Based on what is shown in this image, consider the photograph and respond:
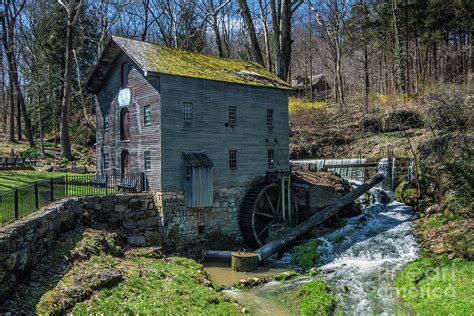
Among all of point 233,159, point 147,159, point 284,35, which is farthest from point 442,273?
point 284,35

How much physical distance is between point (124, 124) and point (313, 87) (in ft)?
117

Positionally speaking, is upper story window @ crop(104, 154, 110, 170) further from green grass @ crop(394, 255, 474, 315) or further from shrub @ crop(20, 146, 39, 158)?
green grass @ crop(394, 255, 474, 315)

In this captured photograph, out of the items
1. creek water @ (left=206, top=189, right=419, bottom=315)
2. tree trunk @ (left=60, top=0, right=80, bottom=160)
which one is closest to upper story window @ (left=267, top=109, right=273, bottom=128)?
creek water @ (left=206, top=189, right=419, bottom=315)

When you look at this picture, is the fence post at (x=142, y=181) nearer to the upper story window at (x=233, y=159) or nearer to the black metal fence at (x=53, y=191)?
the black metal fence at (x=53, y=191)

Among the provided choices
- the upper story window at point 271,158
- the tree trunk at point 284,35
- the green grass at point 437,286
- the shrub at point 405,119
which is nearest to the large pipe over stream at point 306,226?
the upper story window at point 271,158

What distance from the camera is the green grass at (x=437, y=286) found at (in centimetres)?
1059

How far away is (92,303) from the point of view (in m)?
9.30

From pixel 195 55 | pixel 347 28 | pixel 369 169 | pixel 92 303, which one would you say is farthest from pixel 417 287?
pixel 347 28

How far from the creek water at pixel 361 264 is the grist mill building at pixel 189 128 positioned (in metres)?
4.57

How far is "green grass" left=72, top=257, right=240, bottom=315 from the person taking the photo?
9406 mm

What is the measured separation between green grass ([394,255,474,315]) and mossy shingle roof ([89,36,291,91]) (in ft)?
38.8

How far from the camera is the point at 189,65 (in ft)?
63.2

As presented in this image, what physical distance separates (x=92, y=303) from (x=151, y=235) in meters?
7.27

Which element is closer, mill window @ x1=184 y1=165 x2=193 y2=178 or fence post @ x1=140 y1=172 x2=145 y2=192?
mill window @ x1=184 y1=165 x2=193 y2=178
